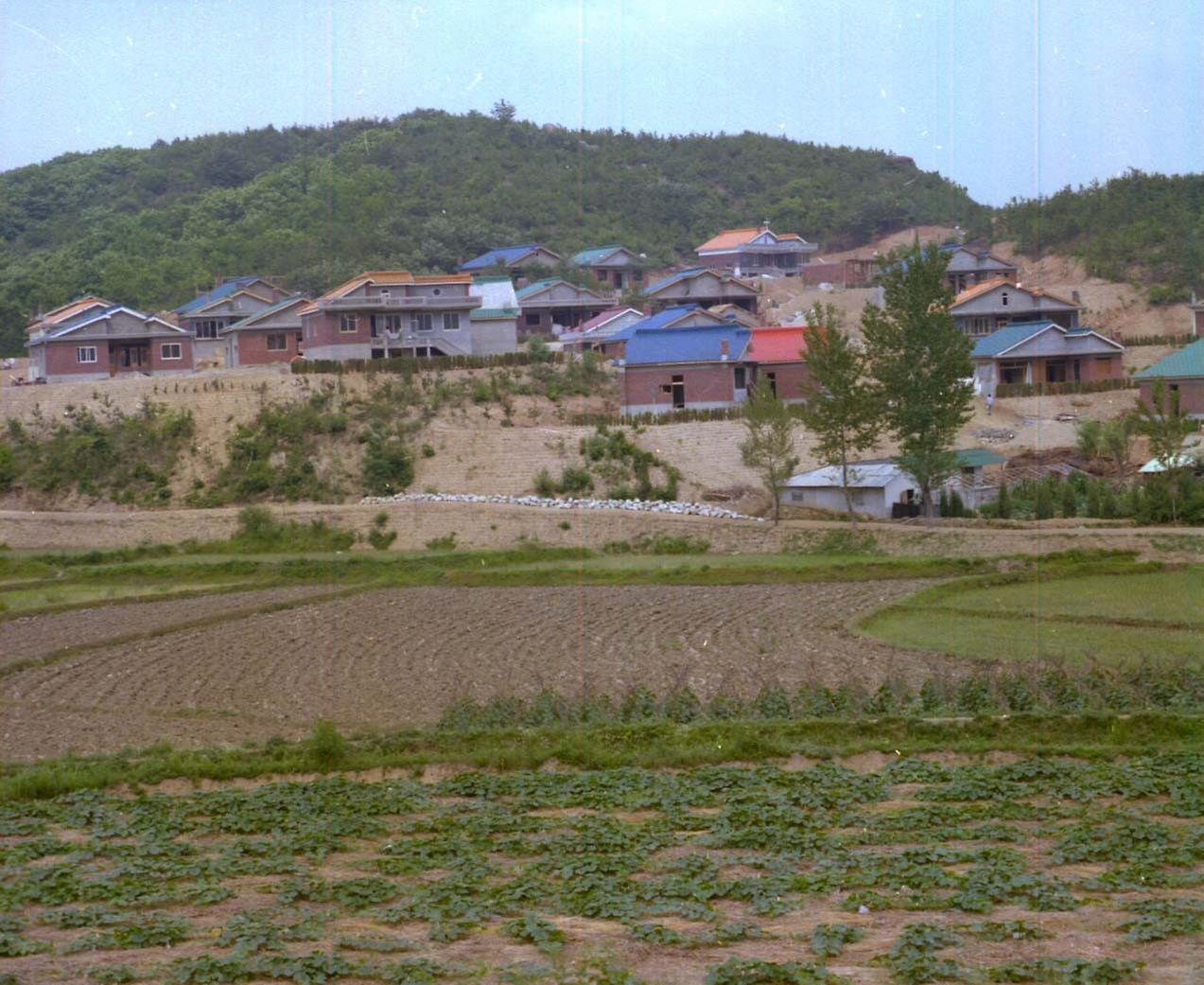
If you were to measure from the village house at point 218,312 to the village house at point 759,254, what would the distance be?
20.8 metres

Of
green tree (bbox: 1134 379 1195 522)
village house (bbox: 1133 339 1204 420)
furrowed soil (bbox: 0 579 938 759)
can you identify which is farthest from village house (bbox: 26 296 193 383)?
A: green tree (bbox: 1134 379 1195 522)

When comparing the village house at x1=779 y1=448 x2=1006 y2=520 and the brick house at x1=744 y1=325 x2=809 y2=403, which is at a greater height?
the brick house at x1=744 y1=325 x2=809 y2=403

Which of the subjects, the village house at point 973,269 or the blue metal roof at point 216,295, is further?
the village house at point 973,269

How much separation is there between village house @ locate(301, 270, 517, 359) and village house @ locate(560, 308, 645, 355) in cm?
398

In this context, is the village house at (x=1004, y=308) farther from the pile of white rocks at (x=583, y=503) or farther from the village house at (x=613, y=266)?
the village house at (x=613, y=266)

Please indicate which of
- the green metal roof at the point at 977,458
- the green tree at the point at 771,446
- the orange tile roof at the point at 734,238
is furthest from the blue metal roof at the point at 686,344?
the orange tile roof at the point at 734,238

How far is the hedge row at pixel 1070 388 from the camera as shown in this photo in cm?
3612

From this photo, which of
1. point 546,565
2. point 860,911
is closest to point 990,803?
point 860,911

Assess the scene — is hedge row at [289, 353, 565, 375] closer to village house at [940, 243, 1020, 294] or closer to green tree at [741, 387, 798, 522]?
green tree at [741, 387, 798, 522]

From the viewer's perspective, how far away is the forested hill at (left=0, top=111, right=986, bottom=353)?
5650cm

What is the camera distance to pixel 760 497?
98.8 feet

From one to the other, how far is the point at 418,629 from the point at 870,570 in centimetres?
768

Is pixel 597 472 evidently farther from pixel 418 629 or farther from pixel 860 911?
pixel 860 911

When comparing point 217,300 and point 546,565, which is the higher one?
point 217,300
